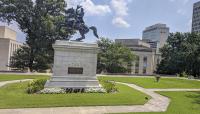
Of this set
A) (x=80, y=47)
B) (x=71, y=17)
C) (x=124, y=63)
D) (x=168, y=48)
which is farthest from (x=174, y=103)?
(x=168, y=48)

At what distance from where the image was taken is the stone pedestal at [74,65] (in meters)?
21.0

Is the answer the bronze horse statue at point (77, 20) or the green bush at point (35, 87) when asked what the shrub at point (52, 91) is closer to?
the green bush at point (35, 87)

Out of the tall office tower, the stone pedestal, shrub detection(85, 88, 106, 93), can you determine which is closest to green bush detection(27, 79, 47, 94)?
the stone pedestal

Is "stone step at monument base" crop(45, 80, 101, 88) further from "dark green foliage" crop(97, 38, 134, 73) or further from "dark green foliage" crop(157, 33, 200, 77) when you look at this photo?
"dark green foliage" crop(157, 33, 200, 77)

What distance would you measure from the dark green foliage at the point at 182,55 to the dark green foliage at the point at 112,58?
988cm

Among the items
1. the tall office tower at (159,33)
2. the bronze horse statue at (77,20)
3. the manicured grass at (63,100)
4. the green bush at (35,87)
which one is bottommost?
the manicured grass at (63,100)

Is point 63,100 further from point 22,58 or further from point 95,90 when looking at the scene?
point 22,58

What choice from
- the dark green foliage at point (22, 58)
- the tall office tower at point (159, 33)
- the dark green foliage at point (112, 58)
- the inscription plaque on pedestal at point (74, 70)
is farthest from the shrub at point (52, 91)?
the tall office tower at point (159, 33)

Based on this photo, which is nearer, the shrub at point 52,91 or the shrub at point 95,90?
the shrub at point 52,91

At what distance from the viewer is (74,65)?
21.4 m

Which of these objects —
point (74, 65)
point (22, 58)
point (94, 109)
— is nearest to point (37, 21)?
point (22, 58)

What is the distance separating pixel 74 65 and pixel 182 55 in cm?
4571

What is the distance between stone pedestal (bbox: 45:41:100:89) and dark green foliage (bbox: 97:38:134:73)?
123ft

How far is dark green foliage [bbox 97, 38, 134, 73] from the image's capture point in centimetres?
5991
